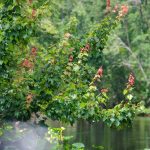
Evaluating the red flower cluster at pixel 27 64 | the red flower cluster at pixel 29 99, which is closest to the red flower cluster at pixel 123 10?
the red flower cluster at pixel 27 64

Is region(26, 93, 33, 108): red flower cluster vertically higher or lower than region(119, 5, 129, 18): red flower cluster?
lower

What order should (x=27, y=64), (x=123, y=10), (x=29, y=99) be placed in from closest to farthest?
(x=29, y=99)
(x=123, y=10)
(x=27, y=64)

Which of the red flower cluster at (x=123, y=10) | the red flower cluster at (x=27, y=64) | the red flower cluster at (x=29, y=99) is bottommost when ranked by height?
the red flower cluster at (x=29, y=99)

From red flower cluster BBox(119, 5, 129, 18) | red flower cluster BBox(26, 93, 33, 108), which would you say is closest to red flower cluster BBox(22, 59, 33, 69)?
red flower cluster BBox(26, 93, 33, 108)

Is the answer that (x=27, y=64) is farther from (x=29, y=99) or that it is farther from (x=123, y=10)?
(x=123, y=10)

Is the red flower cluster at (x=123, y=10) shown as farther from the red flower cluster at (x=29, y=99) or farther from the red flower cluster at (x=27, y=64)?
the red flower cluster at (x=29, y=99)

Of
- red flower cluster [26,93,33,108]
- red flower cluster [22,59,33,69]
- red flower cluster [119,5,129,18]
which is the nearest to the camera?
red flower cluster [26,93,33,108]

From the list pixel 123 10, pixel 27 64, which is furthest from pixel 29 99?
pixel 123 10

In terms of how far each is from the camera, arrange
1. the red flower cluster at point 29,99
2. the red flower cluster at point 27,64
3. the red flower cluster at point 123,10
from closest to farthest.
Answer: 1. the red flower cluster at point 29,99
2. the red flower cluster at point 123,10
3. the red flower cluster at point 27,64

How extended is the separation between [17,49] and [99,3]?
50.8m

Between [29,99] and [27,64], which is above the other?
[27,64]

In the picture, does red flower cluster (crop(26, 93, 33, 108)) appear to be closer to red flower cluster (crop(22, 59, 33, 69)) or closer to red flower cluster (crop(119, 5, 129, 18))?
red flower cluster (crop(22, 59, 33, 69))

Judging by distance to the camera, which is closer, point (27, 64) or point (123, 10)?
point (123, 10)

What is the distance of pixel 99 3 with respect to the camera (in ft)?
197
